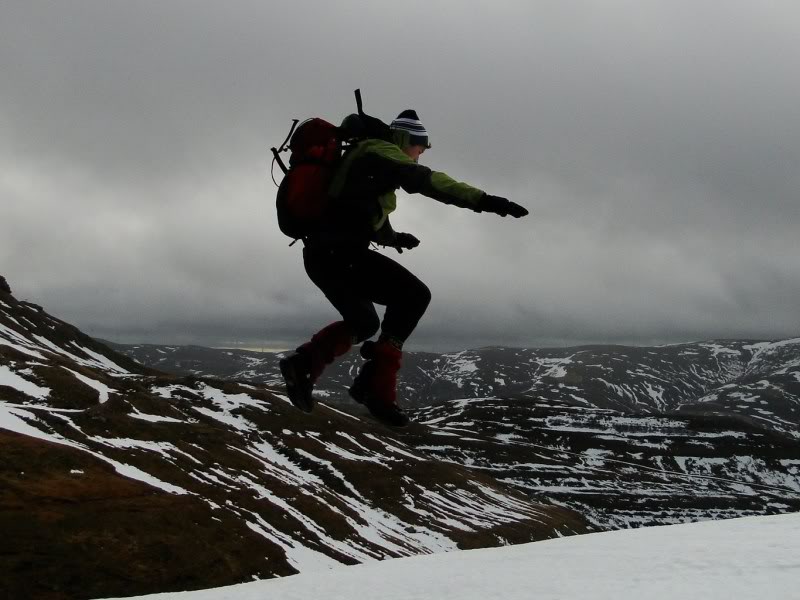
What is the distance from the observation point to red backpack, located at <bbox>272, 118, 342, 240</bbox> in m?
6.18

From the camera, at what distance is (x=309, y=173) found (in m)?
6.20

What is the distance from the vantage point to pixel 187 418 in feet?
338

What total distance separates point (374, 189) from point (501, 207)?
4.47 feet

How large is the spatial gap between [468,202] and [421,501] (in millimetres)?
113301

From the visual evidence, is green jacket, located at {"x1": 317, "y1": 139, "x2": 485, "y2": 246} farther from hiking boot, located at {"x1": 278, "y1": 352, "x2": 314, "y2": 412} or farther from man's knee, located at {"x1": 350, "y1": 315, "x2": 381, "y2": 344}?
hiking boot, located at {"x1": 278, "y1": 352, "x2": 314, "y2": 412}

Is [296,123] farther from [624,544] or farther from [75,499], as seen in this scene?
[75,499]

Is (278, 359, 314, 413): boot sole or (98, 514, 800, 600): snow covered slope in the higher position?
(278, 359, 314, 413): boot sole

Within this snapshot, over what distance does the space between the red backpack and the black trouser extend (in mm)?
381

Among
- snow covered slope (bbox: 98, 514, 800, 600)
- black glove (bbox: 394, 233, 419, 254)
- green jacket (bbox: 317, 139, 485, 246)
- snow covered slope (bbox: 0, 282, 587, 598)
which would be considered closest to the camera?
snow covered slope (bbox: 98, 514, 800, 600)

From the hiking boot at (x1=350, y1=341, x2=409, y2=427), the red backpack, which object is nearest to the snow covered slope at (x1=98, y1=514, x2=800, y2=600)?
the hiking boot at (x1=350, y1=341, x2=409, y2=427)

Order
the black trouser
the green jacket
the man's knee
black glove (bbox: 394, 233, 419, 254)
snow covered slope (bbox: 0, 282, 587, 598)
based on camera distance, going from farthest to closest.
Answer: snow covered slope (bbox: 0, 282, 587, 598) < black glove (bbox: 394, 233, 419, 254) < the man's knee < the black trouser < the green jacket

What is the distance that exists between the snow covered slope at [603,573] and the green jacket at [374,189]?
3568 millimetres

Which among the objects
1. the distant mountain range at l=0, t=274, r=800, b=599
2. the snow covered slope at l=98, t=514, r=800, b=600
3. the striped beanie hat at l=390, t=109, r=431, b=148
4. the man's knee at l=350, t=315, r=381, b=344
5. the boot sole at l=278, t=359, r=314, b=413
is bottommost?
the distant mountain range at l=0, t=274, r=800, b=599

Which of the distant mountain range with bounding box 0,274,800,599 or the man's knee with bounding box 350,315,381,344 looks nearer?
the man's knee with bounding box 350,315,381,344
